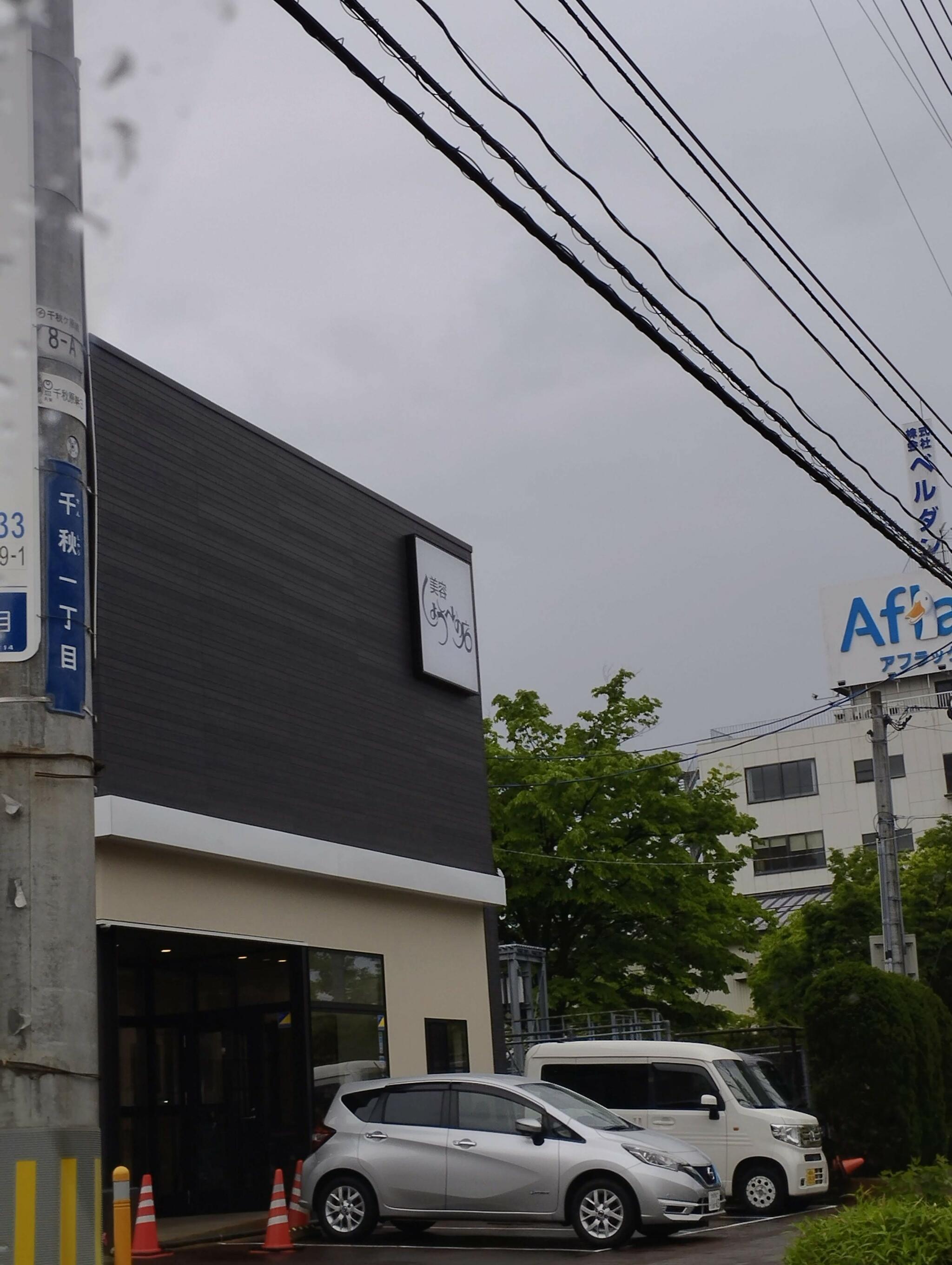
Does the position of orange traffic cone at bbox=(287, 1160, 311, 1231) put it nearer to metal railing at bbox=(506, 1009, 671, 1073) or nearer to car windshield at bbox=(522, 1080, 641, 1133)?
car windshield at bbox=(522, 1080, 641, 1133)

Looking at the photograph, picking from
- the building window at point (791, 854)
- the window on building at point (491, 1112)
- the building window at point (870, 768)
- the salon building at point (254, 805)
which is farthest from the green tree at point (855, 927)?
the window on building at point (491, 1112)

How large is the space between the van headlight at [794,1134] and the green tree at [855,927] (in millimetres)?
22005

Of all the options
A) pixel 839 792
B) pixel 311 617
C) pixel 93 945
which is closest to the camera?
pixel 93 945

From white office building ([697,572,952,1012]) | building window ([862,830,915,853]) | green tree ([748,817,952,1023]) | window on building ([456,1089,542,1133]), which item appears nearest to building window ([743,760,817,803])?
white office building ([697,572,952,1012])

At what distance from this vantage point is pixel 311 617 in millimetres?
21234

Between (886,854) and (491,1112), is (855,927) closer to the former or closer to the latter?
(886,854)

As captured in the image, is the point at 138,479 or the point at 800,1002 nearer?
the point at 138,479

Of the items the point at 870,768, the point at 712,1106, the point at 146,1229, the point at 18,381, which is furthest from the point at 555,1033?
the point at 870,768

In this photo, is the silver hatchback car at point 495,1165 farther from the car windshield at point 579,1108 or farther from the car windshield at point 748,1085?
the car windshield at point 748,1085

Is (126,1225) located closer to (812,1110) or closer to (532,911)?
(812,1110)

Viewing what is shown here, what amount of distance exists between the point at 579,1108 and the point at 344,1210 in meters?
2.62

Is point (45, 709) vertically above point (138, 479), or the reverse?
point (138, 479)

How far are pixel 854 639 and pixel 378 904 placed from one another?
44690mm

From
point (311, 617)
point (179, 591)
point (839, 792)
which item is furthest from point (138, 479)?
point (839, 792)
